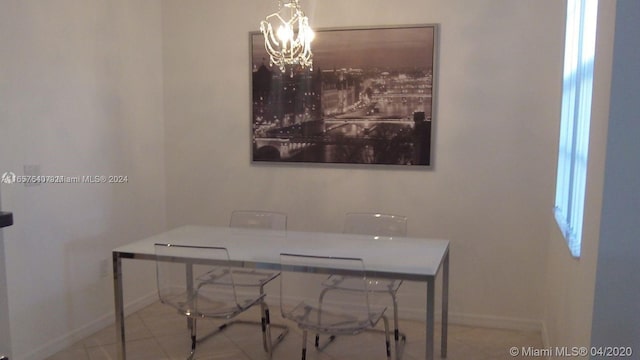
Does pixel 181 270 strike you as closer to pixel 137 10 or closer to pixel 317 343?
pixel 317 343

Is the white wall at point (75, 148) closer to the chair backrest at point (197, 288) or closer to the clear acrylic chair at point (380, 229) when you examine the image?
the chair backrest at point (197, 288)

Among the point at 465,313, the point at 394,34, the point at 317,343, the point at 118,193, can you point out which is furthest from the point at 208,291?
the point at 394,34

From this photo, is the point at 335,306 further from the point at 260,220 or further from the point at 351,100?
the point at 351,100

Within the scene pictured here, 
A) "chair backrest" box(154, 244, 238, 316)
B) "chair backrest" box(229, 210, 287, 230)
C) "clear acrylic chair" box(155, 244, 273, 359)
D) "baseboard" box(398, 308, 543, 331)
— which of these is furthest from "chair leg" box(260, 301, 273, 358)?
"baseboard" box(398, 308, 543, 331)

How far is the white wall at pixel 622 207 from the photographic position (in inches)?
61.8

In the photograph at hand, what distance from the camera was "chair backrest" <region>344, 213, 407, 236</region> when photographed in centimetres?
359

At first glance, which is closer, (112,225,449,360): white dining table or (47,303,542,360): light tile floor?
(112,225,449,360): white dining table

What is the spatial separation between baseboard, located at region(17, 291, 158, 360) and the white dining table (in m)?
0.53

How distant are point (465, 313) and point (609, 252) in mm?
2442

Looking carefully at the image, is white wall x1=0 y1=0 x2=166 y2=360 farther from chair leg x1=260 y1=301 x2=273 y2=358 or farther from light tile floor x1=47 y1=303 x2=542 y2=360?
chair leg x1=260 y1=301 x2=273 y2=358

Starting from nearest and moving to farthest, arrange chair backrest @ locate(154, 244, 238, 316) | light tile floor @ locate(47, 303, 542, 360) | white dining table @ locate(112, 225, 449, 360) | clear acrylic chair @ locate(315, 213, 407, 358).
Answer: white dining table @ locate(112, 225, 449, 360) < chair backrest @ locate(154, 244, 238, 316) < clear acrylic chair @ locate(315, 213, 407, 358) < light tile floor @ locate(47, 303, 542, 360)

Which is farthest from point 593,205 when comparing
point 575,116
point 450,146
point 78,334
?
point 78,334

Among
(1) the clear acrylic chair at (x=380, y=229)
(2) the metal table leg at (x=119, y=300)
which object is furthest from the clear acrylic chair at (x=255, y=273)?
(2) the metal table leg at (x=119, y=300)

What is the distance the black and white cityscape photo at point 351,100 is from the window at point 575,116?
94cm
